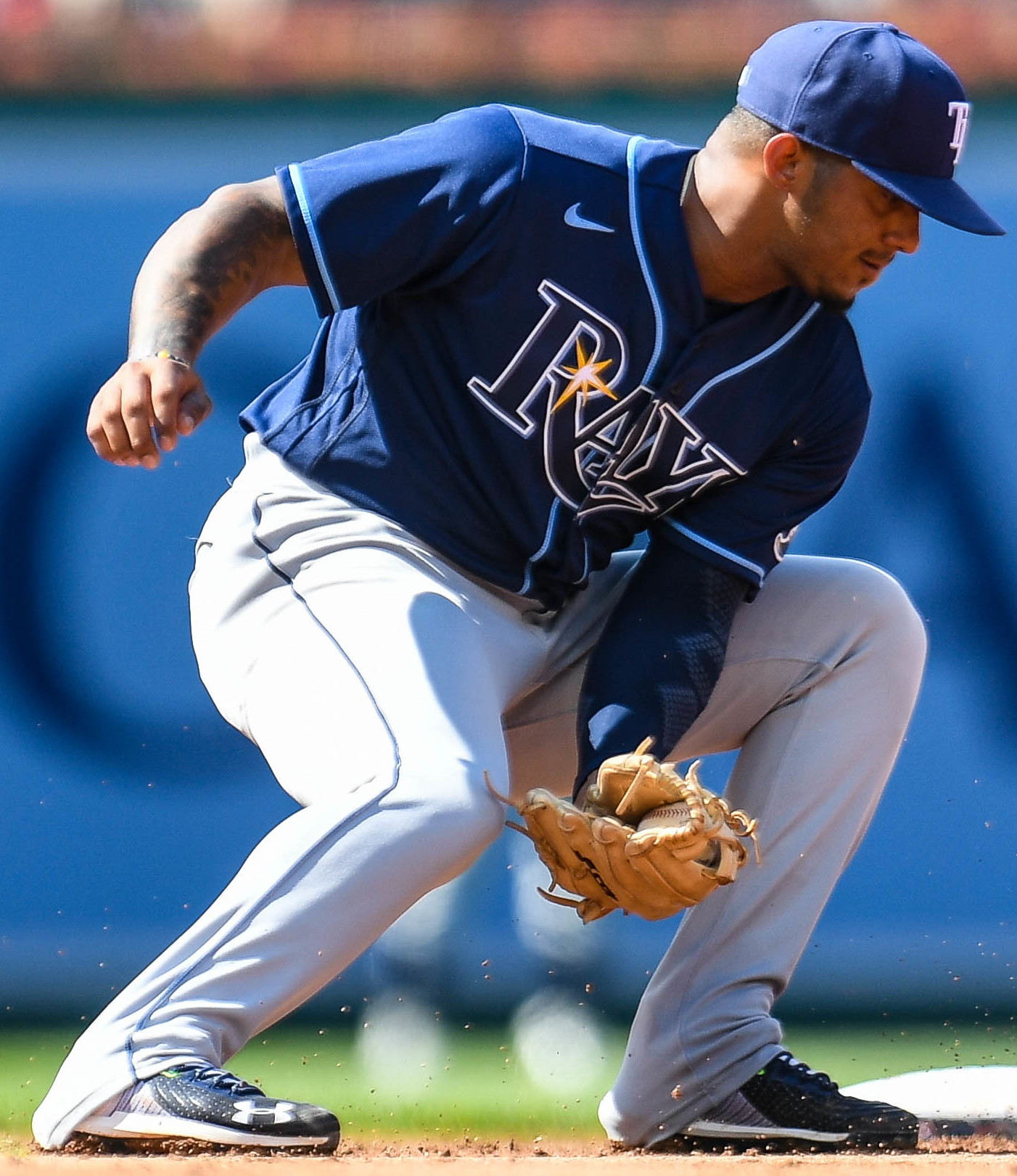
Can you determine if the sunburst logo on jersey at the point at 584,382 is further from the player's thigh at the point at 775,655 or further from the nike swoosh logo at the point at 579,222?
the player's thigh at the point at 775,655

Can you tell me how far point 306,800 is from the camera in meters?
1.87

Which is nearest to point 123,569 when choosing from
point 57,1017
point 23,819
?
point 23,819

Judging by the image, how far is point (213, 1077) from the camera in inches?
67.4

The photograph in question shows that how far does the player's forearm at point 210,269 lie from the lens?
1.79 m

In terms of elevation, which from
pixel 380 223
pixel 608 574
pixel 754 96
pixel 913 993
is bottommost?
pixel 913 993

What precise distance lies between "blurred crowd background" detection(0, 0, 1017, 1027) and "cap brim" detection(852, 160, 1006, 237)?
5.05 ft

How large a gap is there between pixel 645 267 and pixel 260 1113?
42.8 inches

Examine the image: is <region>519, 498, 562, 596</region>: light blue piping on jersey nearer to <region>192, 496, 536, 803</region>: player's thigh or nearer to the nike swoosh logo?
<region>192, 496, 536, 803</region>: player's thigh

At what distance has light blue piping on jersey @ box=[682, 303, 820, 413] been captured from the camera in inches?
83.0

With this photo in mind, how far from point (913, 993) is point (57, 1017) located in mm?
1763

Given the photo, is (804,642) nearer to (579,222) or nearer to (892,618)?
(892,618)

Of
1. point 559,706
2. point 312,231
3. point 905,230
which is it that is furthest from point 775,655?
point 312,231

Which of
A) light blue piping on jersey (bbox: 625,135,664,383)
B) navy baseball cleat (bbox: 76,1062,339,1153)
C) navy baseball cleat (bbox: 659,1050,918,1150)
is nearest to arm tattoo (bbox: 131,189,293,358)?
light blue piping on jersey (bbox: 625,135,664,383)

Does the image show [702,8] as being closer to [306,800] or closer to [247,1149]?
[306,800]
